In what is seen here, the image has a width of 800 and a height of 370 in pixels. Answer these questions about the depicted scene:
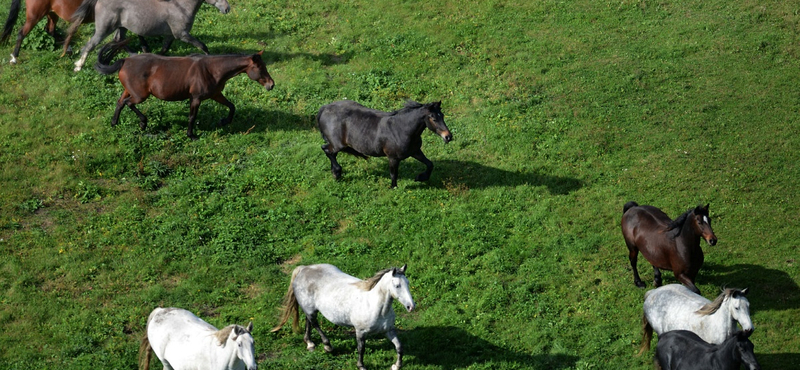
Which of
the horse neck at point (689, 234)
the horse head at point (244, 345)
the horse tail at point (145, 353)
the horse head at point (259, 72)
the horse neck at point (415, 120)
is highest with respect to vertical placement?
the horse neck at point (689, 234)

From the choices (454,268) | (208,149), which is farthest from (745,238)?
(208,149)

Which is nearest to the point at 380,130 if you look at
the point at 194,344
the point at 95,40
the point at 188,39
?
the point at 188,39

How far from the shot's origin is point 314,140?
58.6 feet

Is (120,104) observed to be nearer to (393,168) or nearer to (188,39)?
(188,39)

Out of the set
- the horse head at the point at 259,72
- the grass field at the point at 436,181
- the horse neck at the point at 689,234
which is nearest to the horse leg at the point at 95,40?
the grass field at the point at 436,181

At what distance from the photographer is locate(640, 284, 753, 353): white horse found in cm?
1060

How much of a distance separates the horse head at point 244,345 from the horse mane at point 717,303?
617 cm

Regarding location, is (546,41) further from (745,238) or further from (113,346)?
(113,346)

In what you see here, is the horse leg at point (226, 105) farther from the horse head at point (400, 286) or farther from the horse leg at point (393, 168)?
the horse head at point (400, 286)

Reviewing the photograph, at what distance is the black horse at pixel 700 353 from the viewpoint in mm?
9594

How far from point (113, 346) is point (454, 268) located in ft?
18.9

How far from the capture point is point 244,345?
952cm

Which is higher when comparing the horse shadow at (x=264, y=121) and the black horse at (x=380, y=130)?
the black horse at (x=380, y=130)

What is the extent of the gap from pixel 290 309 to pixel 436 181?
558 centimetres
